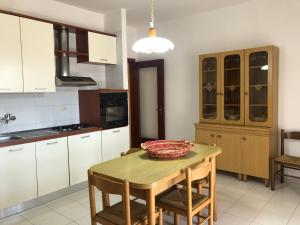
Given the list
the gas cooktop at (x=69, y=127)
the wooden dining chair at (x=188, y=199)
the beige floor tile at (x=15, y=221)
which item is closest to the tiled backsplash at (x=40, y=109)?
the gas cooktop at (x=69, y=127)

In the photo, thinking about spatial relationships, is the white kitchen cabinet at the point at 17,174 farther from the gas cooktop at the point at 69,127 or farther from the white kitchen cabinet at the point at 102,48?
the white kitchen cabinet at the point at 102,48

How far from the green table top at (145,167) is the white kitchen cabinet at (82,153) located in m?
1.23

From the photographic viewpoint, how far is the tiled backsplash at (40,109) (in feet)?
10.6

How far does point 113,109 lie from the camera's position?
3.90 m

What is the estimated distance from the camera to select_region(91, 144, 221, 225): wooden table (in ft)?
5.57

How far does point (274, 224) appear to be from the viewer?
2.51 metres

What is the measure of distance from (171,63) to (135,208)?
3.30 m

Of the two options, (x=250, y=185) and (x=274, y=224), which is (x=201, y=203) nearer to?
(x=274, y=224)

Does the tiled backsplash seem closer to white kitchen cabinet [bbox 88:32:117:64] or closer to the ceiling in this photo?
white kitchen cabinet [bbox 88:32:117:64]

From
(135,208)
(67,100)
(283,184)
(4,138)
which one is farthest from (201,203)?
(67,100)

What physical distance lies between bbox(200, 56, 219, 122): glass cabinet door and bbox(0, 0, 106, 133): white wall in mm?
1651

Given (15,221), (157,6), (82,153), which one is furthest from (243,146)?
(15,221)

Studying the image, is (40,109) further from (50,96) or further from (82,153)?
(82,153)

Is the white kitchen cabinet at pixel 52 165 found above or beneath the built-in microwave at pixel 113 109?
beneath
